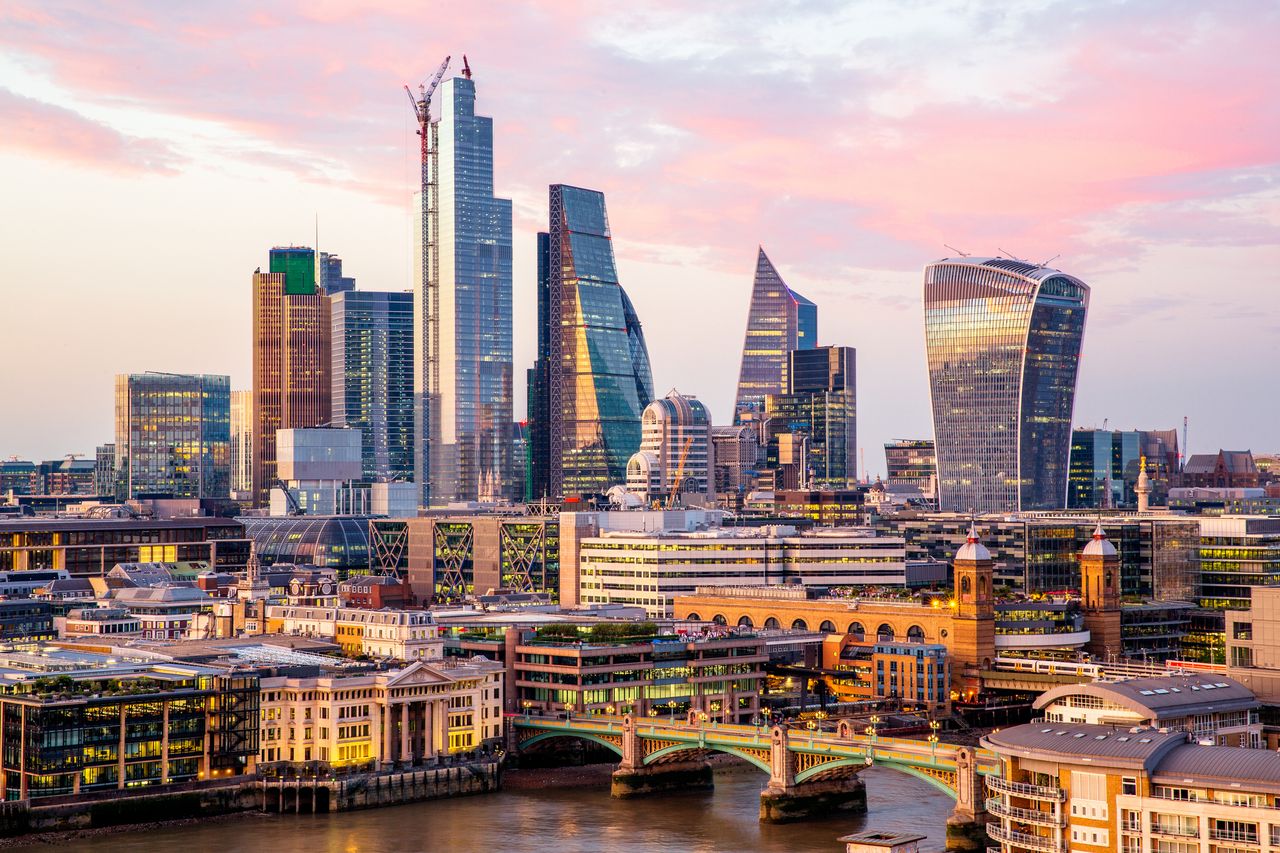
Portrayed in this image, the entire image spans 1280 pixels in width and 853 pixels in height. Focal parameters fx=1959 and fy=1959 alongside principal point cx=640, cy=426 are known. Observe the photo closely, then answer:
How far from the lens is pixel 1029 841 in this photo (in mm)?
95312

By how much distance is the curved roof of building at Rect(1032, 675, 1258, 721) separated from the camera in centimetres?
11156

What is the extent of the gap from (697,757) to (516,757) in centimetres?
1588

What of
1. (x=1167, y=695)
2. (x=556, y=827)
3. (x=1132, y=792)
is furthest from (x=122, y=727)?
(x=1132, y=792)

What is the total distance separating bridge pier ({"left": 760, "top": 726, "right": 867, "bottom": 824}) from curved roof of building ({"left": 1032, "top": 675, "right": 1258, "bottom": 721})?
18350 mm

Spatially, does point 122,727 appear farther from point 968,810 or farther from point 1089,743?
point 1089,743

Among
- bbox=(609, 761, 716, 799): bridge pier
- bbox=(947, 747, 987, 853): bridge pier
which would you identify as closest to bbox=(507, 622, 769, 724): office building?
bbox=(609, 761, 716, 799): bridge pier

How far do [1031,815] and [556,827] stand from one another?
3890cm

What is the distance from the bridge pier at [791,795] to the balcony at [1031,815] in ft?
105

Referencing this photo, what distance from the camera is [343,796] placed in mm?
133750

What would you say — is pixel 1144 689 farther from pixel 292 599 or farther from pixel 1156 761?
pixel 292 599

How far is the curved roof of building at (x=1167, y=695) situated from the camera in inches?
4392

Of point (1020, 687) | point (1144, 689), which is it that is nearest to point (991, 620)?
point (1020, 687)

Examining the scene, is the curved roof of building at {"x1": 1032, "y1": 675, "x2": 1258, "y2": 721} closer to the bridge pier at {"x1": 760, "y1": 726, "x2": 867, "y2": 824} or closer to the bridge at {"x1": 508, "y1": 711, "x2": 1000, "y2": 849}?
the bridge at {"x1": 508, "y1": 711, "x2": 1000, "y2": 849}

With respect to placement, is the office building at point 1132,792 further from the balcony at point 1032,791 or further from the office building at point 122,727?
the office building at point 122,727
